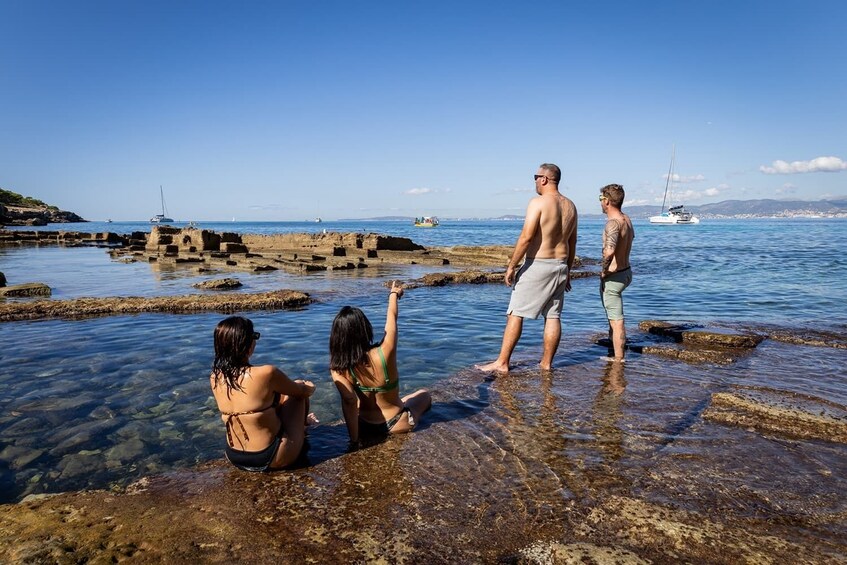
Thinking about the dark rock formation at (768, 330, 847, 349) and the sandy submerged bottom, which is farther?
the dark rock formation at (768, 330, 847, 349)

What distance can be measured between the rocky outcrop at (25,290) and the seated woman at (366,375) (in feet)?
34.4

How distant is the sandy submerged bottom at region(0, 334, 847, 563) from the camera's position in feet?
8.47

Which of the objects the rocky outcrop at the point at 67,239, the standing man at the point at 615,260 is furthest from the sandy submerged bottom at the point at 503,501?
the rocky outcrop at the point at 67,239

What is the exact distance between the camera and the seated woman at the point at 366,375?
381 centimetres

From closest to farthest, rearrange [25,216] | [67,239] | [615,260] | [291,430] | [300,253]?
[291,430], [615,260], [300,253], [67,239], [25,216]

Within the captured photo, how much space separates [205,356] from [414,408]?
3699 mm

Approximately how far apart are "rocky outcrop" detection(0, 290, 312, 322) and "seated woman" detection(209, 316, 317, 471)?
6719 mm

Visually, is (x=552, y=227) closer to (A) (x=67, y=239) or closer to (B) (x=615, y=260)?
(B) (x=615, y=260)

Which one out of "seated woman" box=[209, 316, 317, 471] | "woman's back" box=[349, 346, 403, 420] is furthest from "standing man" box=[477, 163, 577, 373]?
"seated woman" box=[209, 316, 317, 471]

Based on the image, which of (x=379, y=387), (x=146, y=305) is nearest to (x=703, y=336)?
(x=379, y=387)

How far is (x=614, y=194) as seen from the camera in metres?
6.20

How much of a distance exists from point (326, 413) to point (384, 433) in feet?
3.33

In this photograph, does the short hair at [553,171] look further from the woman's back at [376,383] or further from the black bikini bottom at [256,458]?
the black bikini bottom at [256,458]

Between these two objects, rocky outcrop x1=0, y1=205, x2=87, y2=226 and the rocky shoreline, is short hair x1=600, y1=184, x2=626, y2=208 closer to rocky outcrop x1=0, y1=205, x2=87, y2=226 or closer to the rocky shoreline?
the rocky shoreline
